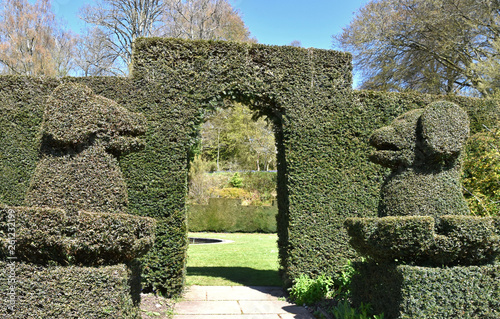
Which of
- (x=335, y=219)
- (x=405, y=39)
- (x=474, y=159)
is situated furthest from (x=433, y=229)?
(x=405, y=39)

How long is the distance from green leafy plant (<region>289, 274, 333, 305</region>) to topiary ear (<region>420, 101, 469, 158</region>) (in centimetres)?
316

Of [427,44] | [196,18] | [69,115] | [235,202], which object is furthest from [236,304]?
[196,18]

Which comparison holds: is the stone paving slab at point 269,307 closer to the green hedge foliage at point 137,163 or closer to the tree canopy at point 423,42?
the green hedge foliage at point 137,163

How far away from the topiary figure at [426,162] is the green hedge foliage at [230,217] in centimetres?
1479

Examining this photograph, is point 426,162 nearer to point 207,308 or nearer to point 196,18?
point 207,308

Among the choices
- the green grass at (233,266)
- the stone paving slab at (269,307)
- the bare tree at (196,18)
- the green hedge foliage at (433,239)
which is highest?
the bare tree at (196,18)

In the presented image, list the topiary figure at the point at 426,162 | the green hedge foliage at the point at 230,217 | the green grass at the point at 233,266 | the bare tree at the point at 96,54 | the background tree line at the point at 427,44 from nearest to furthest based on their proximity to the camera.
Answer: the topiary figure at the point at 426,162 → the green grass at the point at 233,266 → the background tree line at the point at 427,44 → the green hedge foliage at the point at 230,217 → the bare tree at the point at 96,54

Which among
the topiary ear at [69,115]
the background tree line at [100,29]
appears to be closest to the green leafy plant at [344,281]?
the topiary ear at [69,115]

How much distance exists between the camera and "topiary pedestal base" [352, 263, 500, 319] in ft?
12.5

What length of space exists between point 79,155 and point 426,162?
4.17m

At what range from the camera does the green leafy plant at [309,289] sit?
6.15m

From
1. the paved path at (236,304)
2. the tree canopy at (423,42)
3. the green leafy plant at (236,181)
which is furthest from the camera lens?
the green leafy plant at (236,181)

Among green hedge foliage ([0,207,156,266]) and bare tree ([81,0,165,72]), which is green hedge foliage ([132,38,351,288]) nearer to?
green hedge foliage ([0,207,156,266])

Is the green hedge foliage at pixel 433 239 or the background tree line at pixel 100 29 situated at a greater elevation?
the background tree line at pixel 100 29
